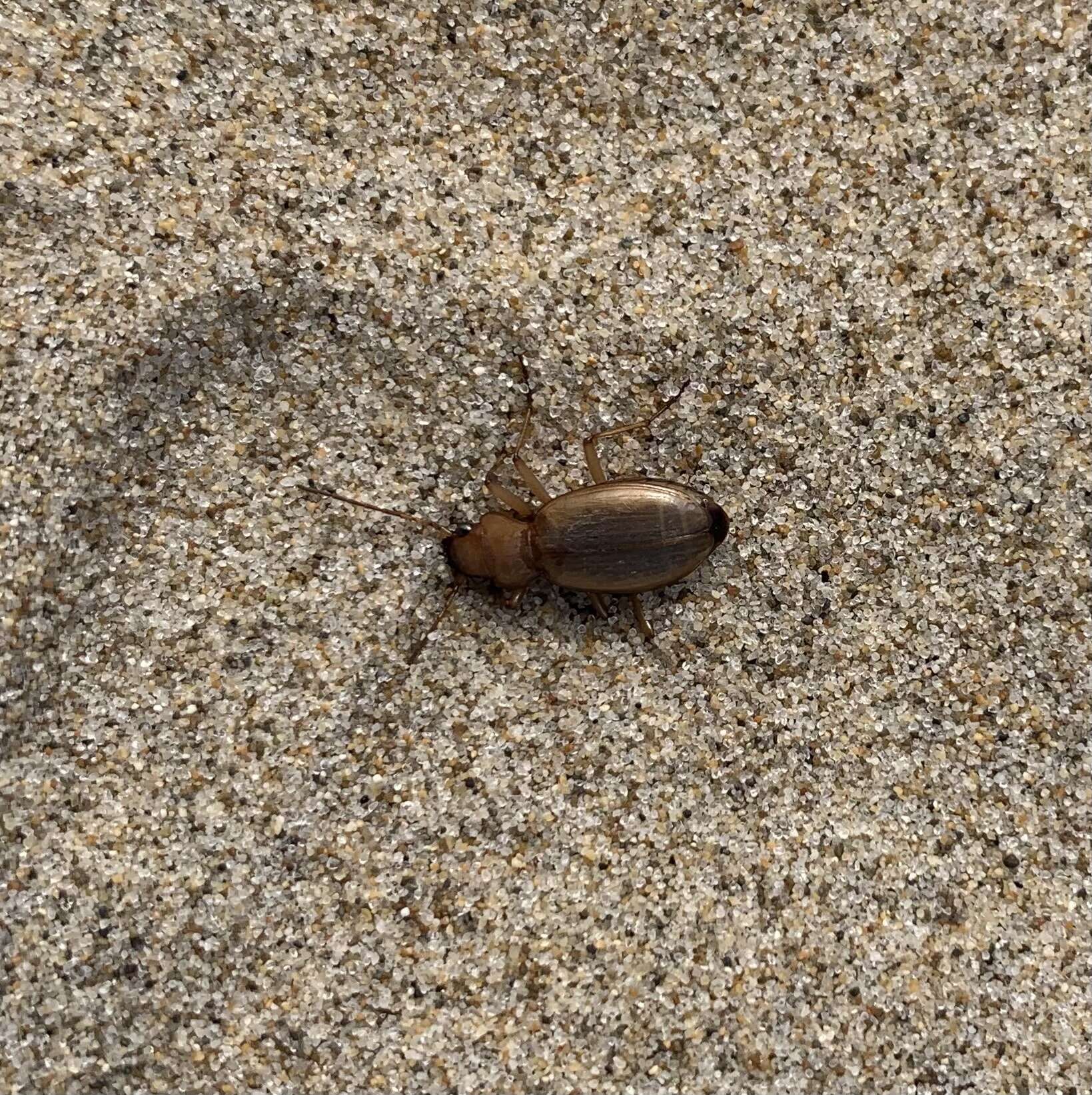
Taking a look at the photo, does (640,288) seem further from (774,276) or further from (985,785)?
(985,785)

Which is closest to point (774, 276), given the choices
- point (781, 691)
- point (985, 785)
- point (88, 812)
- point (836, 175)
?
point (836, 175)

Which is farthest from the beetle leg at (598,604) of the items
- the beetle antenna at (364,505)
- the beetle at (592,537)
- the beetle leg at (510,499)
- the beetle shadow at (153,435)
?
the beetle shadow at (153,435)

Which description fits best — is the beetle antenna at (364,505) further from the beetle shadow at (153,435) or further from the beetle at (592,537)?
the beetle shadow at (153,435)

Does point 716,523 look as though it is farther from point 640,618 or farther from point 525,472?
point 525,472

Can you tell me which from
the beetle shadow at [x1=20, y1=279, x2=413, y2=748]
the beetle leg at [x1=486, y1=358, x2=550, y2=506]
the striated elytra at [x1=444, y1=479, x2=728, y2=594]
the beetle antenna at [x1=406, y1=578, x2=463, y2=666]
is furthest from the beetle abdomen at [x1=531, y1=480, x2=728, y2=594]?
the beetle shadow at [x1=20, y1=279, x2=413, y2=748]

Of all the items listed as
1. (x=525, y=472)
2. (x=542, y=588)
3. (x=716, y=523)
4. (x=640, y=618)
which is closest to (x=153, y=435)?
(x=525, y=472)

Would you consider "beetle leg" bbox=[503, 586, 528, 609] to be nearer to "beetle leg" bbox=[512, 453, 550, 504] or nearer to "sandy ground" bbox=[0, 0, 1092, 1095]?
"sandy ground" bbox=[0, 0, 1092, 1095]
